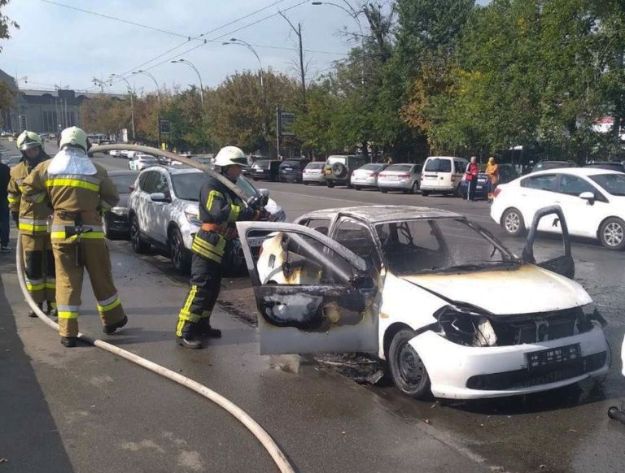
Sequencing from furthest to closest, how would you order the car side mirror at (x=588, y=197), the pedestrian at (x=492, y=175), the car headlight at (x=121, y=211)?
the pedestrian at (x=492, y=175), the car headlight at (x=121, y=211), the car side mirror at (x=588, y=197)

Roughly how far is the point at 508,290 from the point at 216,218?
2.57m

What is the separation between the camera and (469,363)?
448 centimetres

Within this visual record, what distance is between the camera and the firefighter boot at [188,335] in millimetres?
6223

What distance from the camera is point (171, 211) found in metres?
10.4

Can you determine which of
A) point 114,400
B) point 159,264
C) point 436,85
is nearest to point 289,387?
point 114,400

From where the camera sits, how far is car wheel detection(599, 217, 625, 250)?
12.1 m

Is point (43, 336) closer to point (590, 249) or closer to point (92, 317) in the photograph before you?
point (92, 317)

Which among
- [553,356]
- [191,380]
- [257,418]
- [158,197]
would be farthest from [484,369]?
[158,197]

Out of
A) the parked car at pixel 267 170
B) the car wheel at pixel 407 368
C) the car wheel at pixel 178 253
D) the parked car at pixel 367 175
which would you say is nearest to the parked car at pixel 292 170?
the parked car at pixel 267 170

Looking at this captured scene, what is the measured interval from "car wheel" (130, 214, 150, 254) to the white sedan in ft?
23.9

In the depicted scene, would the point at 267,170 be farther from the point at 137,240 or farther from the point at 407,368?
the point at 407,368

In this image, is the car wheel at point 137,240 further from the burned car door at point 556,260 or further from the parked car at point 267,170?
the parked car at point 267,170

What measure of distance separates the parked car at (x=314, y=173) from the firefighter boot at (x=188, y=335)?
29299 millimetres

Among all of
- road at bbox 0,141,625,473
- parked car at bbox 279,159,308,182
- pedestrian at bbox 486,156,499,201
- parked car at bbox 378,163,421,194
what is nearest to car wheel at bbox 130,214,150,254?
road at bbox 0,141,625,473
